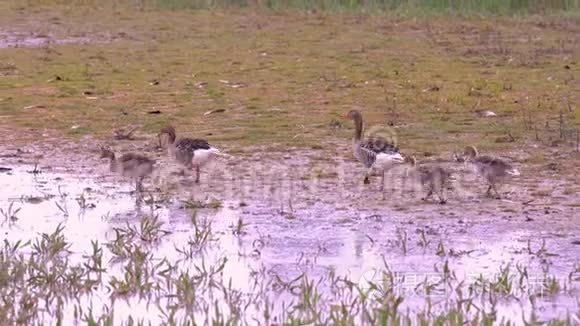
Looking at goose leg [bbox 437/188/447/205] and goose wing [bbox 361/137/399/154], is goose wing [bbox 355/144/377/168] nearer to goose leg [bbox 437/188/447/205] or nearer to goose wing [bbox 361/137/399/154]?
goose wing [bbox 361/137/399/154]

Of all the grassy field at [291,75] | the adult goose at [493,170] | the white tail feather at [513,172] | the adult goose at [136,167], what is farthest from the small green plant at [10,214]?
the white tail feather at [513,172]

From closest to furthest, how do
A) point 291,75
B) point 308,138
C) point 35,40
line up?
point 308,138
point 291,75
point 35,40

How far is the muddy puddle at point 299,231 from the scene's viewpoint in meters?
8.25

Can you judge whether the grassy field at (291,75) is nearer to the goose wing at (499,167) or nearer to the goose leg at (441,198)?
the goose wing at (499,167)

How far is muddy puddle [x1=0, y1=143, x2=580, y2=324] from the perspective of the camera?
27.1 ft

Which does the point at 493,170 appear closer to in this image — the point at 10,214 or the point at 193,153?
the point at 193,153

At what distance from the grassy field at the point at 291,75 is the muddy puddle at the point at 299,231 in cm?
199

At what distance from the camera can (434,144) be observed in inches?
545

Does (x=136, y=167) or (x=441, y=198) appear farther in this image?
(x=136, y=167)

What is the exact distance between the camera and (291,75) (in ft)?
63.1

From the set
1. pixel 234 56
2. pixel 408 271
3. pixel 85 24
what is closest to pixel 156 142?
pixel 408 271

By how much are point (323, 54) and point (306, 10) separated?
624cm

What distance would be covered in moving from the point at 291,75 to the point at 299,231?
925 cm

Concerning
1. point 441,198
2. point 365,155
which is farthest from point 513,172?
point 365,155
